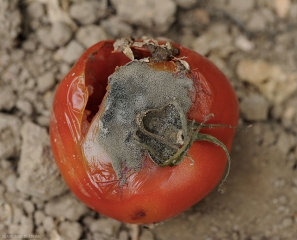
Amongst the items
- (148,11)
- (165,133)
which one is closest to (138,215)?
(165,133)

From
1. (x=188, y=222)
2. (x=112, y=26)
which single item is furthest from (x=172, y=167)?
(x=112, y=26)

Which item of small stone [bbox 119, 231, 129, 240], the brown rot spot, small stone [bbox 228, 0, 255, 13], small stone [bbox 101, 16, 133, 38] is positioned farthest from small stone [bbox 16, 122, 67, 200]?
small stone [bbox 228, 0, 255, 13]

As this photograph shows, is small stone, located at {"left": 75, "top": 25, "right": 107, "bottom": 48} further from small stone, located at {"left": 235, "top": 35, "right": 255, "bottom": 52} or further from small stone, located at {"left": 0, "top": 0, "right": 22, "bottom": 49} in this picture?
small stone, located at {"left": 235, "top": 35, "right": 255, "bottom": 52}

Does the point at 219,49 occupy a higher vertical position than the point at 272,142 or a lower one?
higher

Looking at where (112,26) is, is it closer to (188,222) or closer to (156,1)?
(156,1)

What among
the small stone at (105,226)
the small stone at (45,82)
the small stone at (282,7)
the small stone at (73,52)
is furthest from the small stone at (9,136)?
the small stone at (282,7)

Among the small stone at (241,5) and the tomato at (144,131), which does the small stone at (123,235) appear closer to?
the tomato at (144,131)

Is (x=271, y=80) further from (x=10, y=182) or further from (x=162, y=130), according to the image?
(x=10, y=182)
